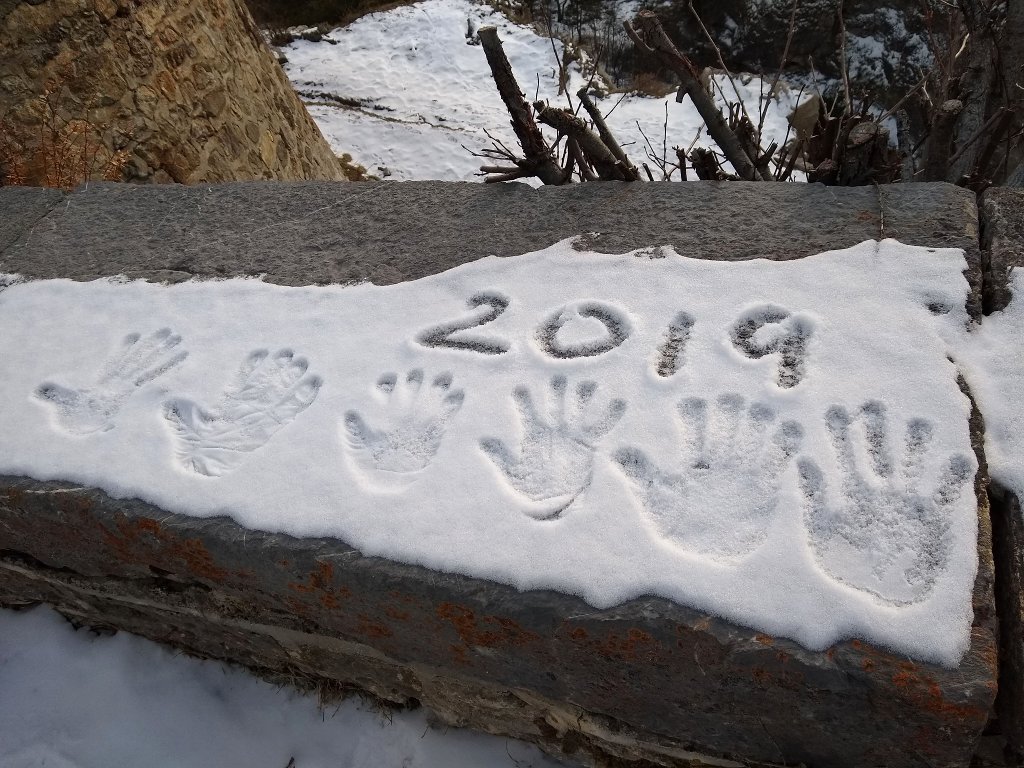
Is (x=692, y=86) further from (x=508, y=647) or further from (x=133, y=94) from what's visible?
(x=133, y=94)

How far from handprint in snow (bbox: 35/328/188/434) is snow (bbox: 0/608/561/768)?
0.55 metres

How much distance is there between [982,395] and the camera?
1.18 m

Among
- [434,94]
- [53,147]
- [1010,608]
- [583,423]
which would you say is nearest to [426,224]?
[583,423]

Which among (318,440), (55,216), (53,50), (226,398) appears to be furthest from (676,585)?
(53,50)

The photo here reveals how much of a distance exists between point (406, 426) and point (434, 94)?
6096mm

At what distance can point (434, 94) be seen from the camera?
6.75 metres

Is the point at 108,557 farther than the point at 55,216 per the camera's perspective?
No

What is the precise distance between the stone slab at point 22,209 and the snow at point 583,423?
1.58 feet

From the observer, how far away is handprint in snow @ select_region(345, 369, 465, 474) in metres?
1.32

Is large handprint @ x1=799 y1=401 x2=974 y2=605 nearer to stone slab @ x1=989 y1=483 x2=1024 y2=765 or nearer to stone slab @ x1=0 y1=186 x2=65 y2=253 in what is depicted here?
stone slab @ x1=989 y1=483 x2=1024 y2=765

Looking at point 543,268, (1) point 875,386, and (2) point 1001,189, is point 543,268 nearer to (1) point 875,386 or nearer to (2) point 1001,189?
(1) point 875,386

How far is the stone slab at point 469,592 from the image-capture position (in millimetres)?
1000

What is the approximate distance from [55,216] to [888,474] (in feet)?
7.54

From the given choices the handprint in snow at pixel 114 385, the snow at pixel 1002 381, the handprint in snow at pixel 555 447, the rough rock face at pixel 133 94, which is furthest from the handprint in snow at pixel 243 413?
the rough rock face at pixel 133 94
